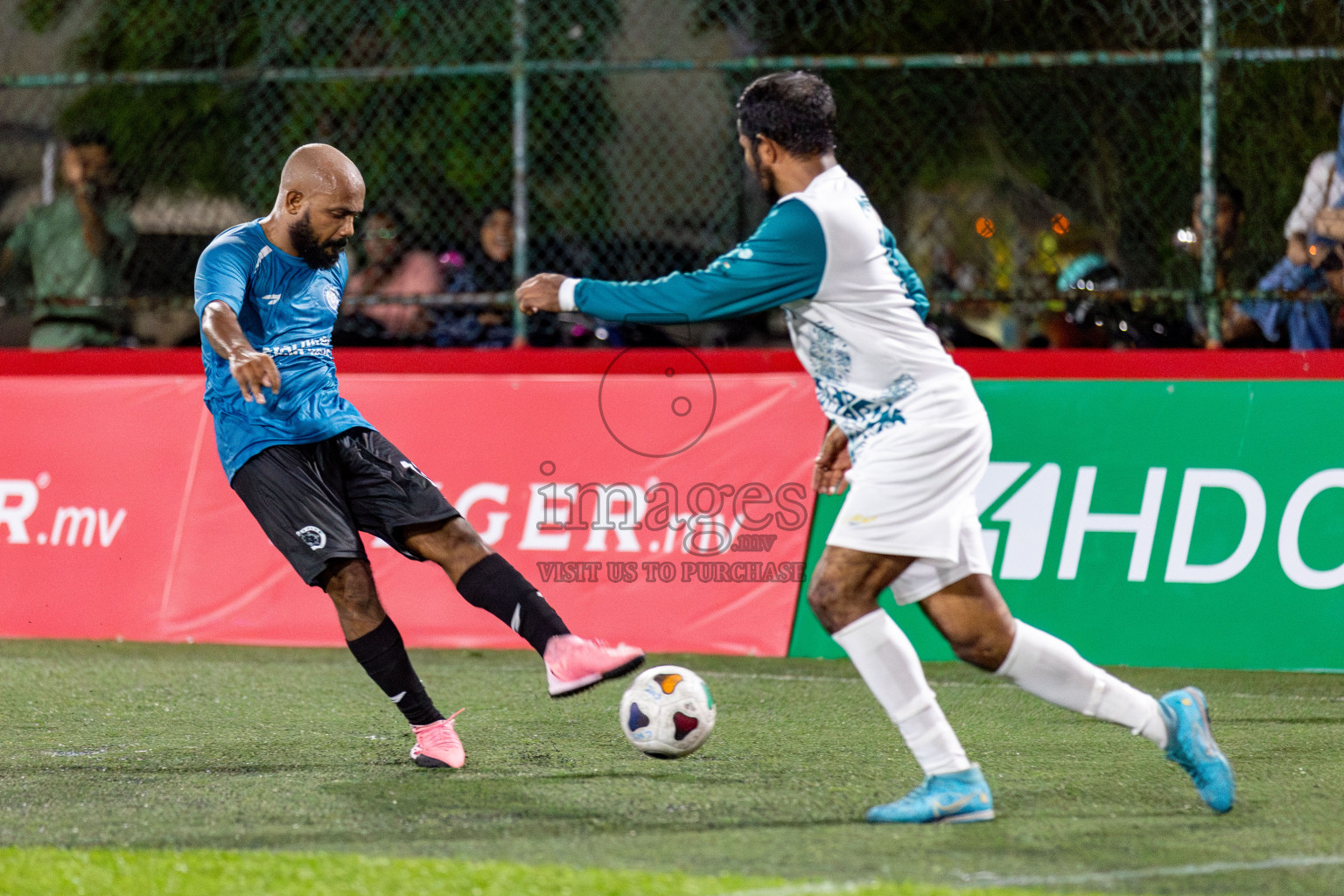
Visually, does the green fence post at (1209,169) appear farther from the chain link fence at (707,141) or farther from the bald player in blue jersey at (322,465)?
the bald player in blue jersey at (322,465)

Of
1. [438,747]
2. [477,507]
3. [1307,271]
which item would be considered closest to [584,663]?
[438,747]

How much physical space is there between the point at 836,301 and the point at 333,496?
1.91 meters

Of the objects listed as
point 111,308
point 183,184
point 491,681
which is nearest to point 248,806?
point 491,681

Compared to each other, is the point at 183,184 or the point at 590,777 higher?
the point at 183,184

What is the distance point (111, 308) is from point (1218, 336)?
20.4 ft

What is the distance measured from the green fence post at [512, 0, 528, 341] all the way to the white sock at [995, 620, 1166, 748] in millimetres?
4815

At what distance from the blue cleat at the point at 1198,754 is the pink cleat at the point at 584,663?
4.92ft

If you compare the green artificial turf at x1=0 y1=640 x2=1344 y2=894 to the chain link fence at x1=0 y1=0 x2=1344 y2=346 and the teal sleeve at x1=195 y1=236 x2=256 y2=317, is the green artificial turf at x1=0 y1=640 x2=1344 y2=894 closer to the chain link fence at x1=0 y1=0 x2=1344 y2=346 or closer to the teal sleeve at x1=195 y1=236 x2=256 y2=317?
the teal sleeve at x1=195 y1=236 x2=256 y2=317

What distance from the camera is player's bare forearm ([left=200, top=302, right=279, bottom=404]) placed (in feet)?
14.9

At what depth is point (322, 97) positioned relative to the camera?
384 inches

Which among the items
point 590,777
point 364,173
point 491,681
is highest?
point 364,173

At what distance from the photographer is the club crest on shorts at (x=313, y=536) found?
16.4ft

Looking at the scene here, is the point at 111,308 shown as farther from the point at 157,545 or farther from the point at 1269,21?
the point at 1269,21

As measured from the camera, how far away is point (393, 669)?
16.9 feet
